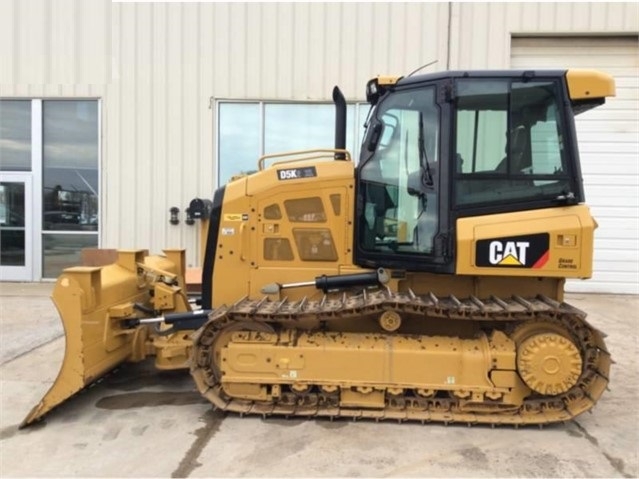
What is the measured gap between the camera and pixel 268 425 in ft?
12.6

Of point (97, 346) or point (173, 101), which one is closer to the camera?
point (97, 346)

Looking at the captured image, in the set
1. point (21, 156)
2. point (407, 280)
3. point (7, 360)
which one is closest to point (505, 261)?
point (407, 280)

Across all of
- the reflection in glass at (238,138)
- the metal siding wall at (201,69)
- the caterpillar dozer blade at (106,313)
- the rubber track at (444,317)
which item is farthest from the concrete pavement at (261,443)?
the reflection in glass at (238,138)

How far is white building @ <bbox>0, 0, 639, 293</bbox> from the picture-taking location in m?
9.80

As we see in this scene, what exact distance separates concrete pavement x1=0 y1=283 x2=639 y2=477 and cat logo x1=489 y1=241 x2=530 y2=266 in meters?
1.29

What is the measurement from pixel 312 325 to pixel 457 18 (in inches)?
316

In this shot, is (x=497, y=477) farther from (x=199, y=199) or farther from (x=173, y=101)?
(x=173, y=101)

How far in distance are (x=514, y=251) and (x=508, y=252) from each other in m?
0.05

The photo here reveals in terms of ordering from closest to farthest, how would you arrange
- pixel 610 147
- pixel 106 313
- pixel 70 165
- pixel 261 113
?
pixel 106 313 → pixel 261 113 → pixel 610 147 → pixel 70 165

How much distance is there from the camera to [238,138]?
1005cm

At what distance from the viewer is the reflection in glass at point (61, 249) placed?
1044cm

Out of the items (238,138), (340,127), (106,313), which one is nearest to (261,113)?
(238,138)

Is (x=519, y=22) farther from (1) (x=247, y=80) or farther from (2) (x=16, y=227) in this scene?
(2) (x=16, y=227)

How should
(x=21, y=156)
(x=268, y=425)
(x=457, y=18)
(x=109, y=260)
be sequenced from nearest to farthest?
(x=268, y=425) < (x=109, y=260) < (x=457, y=18) < (x=21, y=156)
